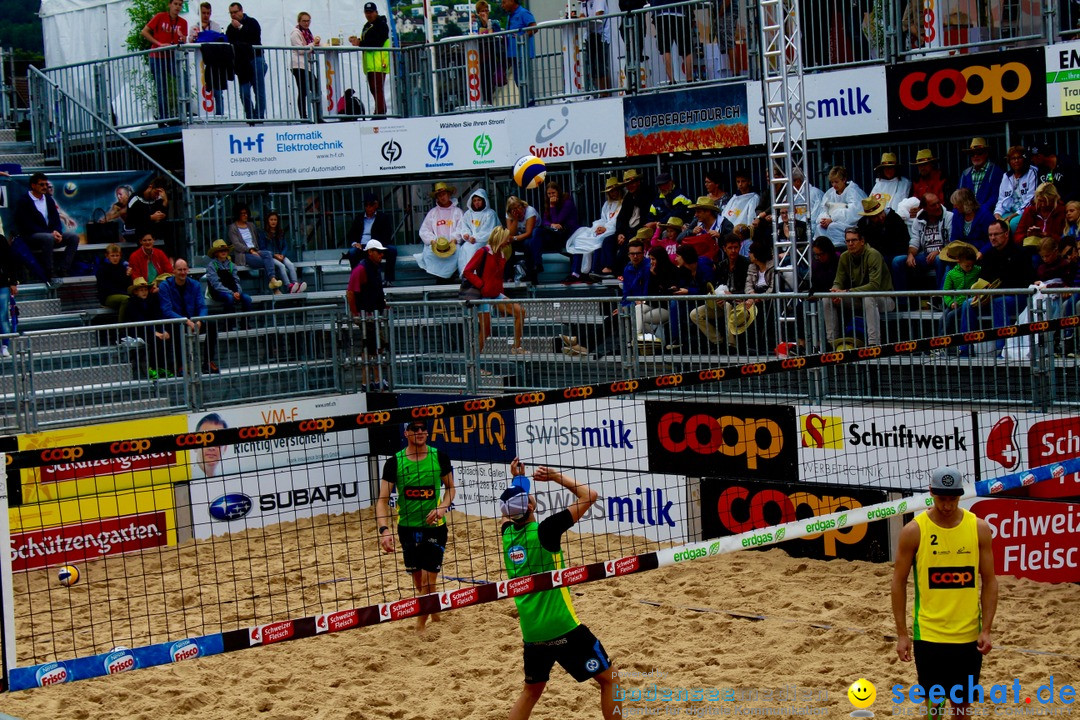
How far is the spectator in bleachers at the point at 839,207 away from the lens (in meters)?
13.8

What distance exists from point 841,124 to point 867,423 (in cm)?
480

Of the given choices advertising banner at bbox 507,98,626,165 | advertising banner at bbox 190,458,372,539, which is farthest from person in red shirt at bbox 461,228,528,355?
advertising banner at bbox 190,458,372,539

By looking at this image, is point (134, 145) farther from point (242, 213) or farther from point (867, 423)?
point (867, 423)

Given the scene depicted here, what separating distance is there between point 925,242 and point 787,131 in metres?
1.79

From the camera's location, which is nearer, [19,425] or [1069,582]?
[1069,582]

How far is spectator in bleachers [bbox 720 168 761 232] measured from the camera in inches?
583

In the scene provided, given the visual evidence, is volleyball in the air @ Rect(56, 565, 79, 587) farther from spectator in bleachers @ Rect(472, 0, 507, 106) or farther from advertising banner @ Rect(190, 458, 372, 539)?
spectator in bleachers @ Rect(472, 0, 507, 106)

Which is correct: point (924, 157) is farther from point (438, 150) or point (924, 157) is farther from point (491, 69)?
point (438, 150)

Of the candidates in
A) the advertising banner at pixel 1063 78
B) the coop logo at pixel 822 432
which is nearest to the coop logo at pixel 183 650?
the coop logo at pixel 822 432

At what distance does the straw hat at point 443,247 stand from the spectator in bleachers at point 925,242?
619cm

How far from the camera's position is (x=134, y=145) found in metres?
17.8

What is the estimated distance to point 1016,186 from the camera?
12.9 meters

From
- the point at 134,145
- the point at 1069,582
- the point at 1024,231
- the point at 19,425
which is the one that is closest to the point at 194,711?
the point at 19,425

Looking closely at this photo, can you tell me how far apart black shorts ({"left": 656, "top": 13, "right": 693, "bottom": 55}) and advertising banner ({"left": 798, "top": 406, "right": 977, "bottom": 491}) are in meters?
6.18
